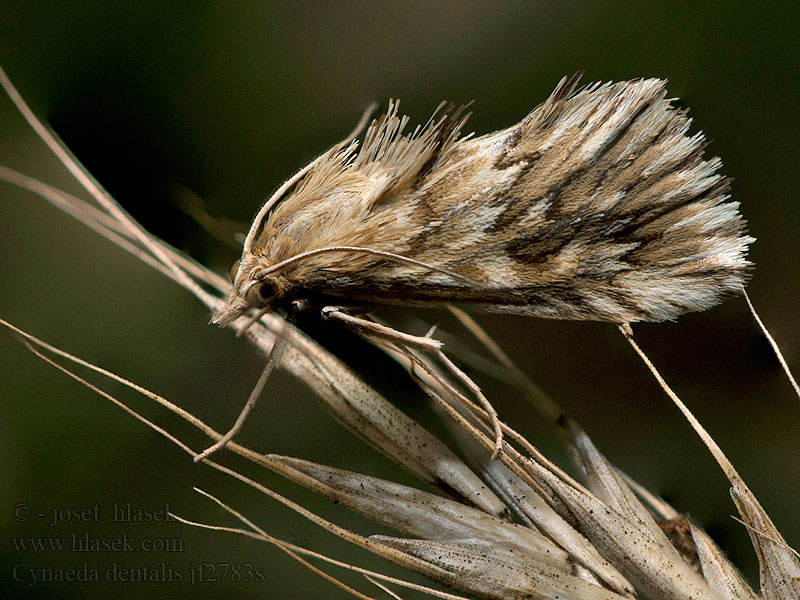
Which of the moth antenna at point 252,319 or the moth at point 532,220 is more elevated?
the moth at point 532,220

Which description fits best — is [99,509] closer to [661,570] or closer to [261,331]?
[261,331]

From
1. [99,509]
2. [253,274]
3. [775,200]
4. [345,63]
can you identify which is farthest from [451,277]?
[99,509]

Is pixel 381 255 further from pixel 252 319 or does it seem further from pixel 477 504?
pixel 477 504
